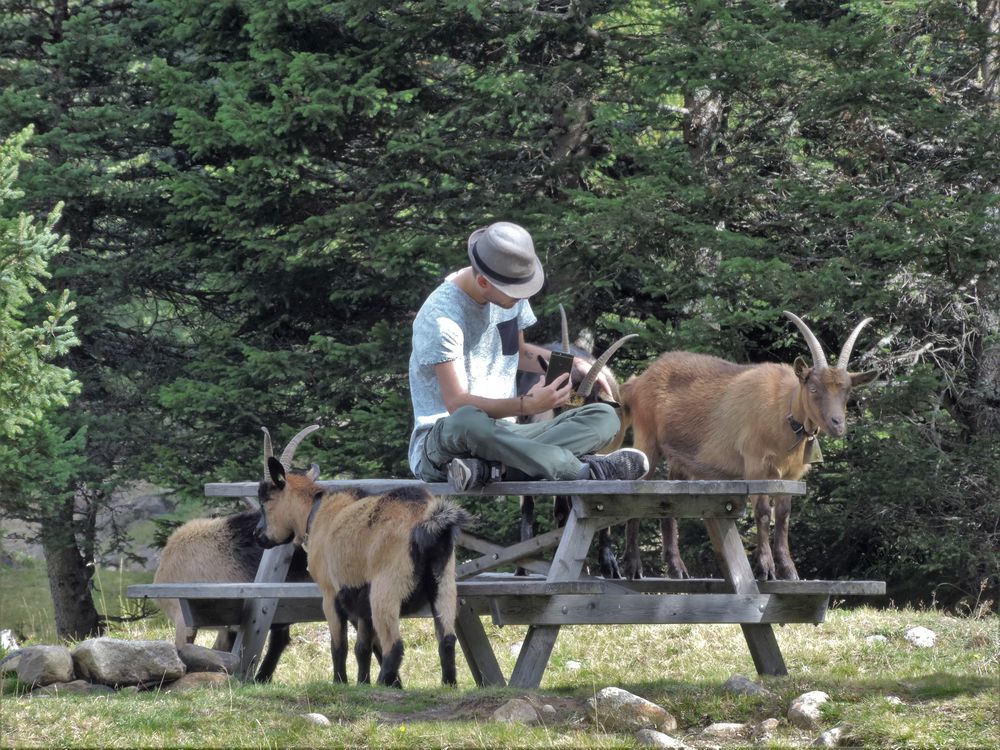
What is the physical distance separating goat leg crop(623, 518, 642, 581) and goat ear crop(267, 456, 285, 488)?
2.10 metres

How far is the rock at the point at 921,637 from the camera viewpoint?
857cm

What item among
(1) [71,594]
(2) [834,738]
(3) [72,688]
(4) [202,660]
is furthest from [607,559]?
(1) [71,594]

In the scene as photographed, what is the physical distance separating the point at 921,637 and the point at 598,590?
330cm

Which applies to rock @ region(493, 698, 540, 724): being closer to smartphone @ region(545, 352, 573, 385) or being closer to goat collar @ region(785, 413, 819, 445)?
smartphone @ region(545, 352, 573, 385)

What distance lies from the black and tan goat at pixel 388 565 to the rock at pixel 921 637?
A: 11.5ft

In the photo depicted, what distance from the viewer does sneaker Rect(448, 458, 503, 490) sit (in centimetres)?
658

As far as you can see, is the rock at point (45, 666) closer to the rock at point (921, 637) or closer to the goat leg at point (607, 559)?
the goat leg at point (607, 559)

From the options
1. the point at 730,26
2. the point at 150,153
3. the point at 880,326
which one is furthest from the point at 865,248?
the point at 150,153

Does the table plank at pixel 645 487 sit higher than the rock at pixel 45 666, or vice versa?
the table plank at pixel 645 487

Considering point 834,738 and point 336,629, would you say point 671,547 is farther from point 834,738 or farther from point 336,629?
point 834,738

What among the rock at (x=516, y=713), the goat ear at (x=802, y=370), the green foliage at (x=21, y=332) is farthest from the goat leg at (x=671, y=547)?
the green foliage at (x=21, y=332)

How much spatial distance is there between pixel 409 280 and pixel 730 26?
169 inches

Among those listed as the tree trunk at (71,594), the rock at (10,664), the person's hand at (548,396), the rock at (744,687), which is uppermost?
the person's hand at (548,396)

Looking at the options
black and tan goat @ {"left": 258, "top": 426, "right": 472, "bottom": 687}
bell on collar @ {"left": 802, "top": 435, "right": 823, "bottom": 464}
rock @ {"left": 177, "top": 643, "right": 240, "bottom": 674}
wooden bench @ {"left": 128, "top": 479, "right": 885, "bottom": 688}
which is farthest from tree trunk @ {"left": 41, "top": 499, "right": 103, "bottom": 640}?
bell on collar @ {"left": 802, "top": 435, "right": 823, "bottom": 464}
